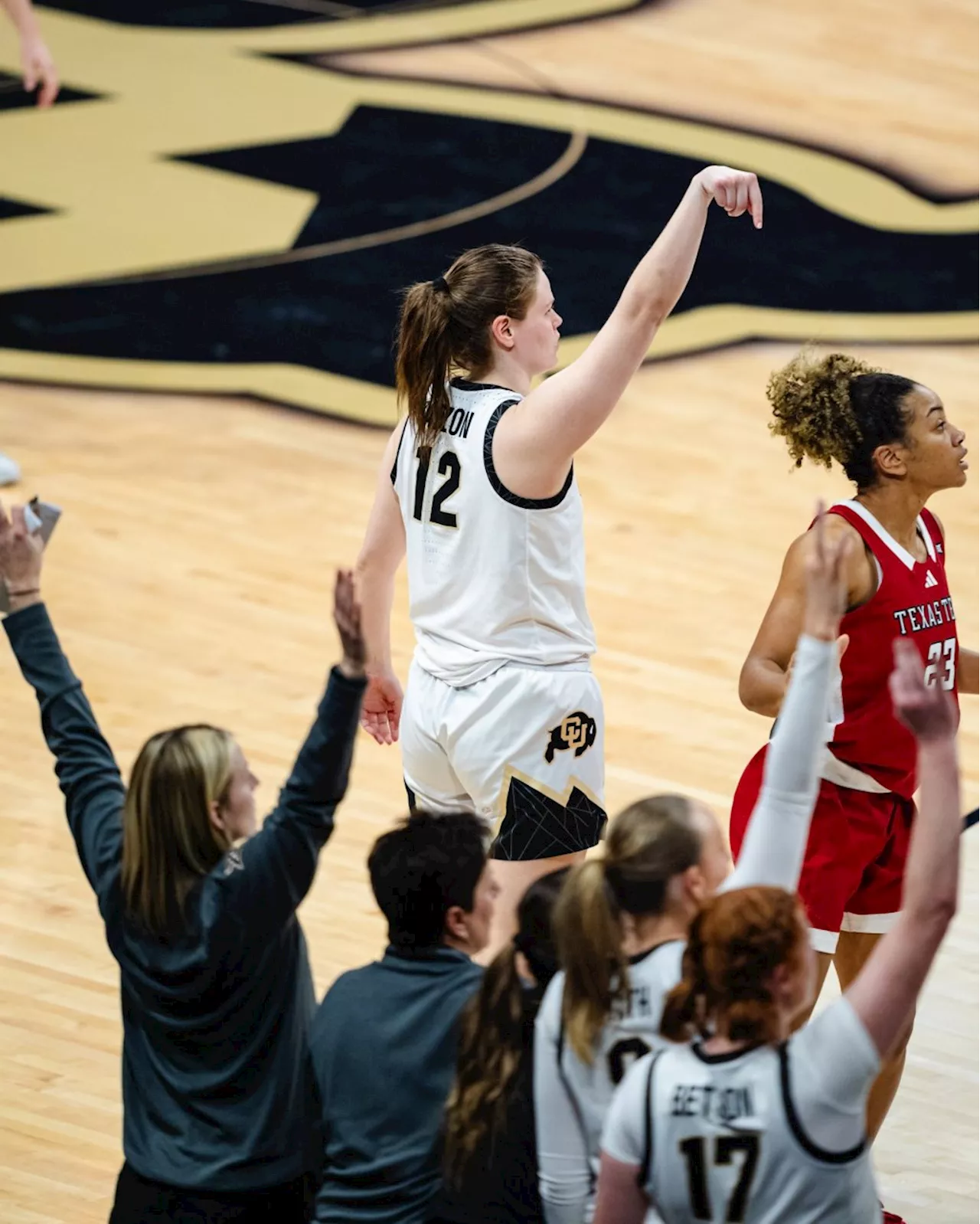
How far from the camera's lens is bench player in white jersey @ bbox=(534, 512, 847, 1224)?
273 cm

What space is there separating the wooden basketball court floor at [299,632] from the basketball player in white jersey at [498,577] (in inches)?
39.6

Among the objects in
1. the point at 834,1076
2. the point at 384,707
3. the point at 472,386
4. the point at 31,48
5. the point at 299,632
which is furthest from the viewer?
the point at 31,48

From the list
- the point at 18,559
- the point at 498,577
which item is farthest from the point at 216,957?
the point at 498,577

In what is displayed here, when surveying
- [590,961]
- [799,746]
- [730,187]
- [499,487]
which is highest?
[730,187]

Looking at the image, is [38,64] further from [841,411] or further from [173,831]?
[173,831]

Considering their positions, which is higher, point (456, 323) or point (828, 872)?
point (456, 323)

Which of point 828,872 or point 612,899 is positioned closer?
point 612,899

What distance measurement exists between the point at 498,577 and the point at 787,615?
1.73 ft

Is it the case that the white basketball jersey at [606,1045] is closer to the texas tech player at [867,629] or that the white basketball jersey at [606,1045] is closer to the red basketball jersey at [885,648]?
the texas tech player at [867,629]

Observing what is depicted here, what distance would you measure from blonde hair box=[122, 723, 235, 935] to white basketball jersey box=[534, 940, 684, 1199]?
21.7 inches

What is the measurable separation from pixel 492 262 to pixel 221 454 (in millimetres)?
4161

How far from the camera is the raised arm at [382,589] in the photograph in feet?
13.8

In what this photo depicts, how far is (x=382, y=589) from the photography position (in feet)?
14.1

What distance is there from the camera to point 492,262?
4.01 metres
